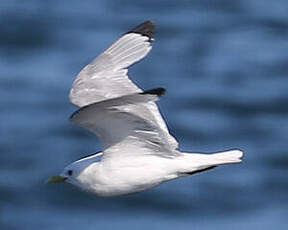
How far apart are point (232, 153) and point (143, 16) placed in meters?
7.67

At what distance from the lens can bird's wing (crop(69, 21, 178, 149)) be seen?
5145 mm

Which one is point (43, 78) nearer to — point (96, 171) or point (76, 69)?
point (76, 69)

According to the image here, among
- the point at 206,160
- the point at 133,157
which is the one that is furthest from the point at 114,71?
the point at 206,160

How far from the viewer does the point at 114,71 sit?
207 inches

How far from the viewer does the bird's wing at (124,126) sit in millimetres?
4520

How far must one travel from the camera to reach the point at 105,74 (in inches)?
208

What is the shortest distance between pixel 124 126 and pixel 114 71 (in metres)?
0.53

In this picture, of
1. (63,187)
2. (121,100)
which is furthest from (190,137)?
(121,100)

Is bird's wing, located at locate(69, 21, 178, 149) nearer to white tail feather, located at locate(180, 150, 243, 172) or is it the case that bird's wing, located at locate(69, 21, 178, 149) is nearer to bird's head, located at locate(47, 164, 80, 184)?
bird's head, located at locate(47, 164, 80, 184)

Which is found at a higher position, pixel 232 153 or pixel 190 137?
pixel 190 137

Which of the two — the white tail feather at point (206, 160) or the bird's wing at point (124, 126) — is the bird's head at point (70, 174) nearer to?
the bird's wing at point (124, 126)

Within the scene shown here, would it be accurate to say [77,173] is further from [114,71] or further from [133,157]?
[114,71]

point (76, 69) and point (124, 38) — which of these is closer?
point (124, 38)

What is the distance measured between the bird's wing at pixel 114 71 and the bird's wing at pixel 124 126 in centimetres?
29
